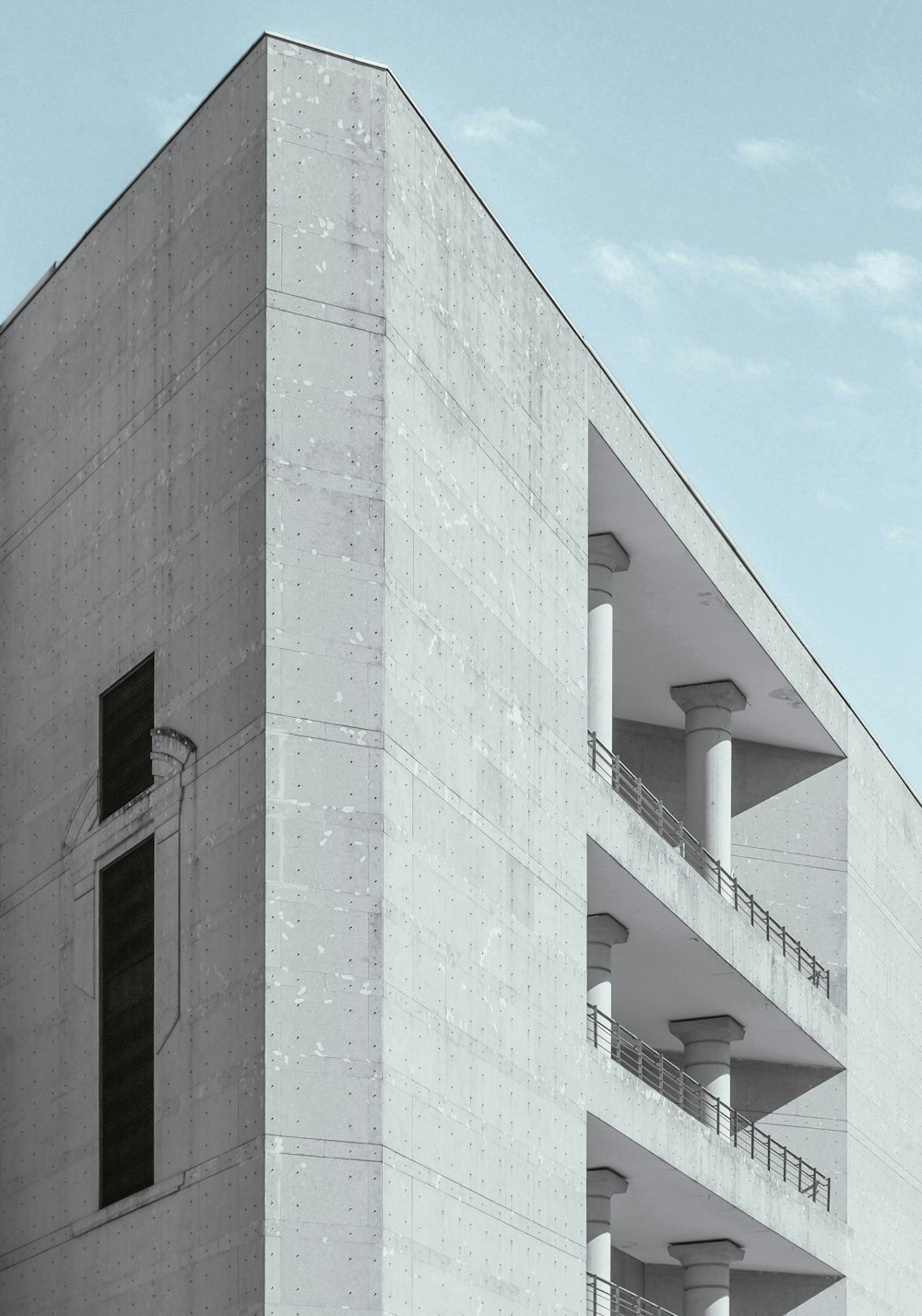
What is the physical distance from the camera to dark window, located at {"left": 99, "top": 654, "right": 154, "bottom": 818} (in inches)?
993

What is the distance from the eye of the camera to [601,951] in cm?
3256

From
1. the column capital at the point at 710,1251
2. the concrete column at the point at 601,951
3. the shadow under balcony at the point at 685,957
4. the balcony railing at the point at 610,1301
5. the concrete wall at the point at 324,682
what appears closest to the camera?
the concrete wall at the point at 324,682

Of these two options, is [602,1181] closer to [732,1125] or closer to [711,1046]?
[711,1046]

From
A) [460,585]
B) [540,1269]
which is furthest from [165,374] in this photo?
[540,1269]

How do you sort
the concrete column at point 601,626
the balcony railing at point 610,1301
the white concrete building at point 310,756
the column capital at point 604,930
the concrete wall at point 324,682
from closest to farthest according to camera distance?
the concrete wall at point 324,682 < the white concrete building at point 310,756 < the balcony railing at point 610,1301 < the concrete column at point 601,626 < the column capital at point 604,930

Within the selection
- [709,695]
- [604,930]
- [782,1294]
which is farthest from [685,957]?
[782,1294]

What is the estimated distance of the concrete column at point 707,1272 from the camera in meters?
35.8

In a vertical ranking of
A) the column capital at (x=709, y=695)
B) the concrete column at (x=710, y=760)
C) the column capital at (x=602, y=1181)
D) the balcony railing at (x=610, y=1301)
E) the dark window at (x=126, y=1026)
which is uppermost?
the column capital at (x=709, y=695)

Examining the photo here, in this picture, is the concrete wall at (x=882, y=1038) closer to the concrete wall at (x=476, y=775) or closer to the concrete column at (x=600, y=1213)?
the concrete column at (x=600, y=1213)

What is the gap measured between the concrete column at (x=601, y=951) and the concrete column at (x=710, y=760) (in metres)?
5.52

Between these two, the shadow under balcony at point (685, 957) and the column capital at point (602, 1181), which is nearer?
the shadow under balcony at point (685, 957)

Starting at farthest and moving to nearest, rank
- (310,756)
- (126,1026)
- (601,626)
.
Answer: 1. (601,626)
2. (126,1026)
3. (310,756)

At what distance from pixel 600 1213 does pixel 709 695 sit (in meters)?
10.3

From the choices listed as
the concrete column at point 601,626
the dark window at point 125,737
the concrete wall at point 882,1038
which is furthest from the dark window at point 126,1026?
the concrete wall at point 882,1038
